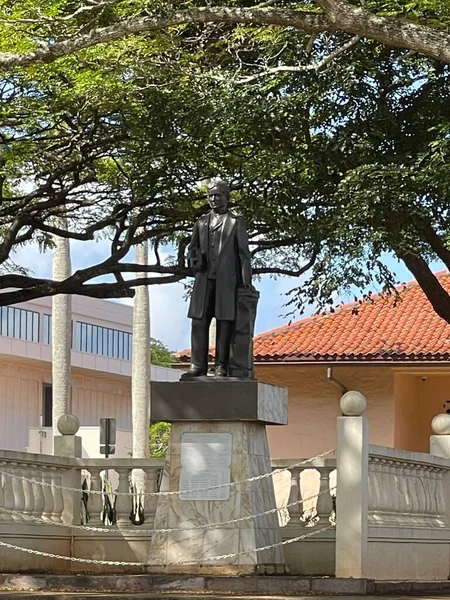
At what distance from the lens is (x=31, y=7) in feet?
57.3

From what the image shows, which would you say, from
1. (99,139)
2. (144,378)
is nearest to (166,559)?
(99,139)

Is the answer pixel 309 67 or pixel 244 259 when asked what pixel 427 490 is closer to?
pixel 244 259

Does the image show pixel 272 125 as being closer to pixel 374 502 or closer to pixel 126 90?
pixel 126 90

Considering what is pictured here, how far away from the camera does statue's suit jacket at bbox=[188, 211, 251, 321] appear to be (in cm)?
1468

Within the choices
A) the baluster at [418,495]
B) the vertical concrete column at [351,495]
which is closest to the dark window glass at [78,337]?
the baluster at [418,495]

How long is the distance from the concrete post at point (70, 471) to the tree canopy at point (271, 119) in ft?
15.2

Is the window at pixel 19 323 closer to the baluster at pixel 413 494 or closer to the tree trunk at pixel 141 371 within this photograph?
the tree trunk at pixel 141 371

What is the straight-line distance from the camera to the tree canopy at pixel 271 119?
701 inches

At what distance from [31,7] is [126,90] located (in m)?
2.20

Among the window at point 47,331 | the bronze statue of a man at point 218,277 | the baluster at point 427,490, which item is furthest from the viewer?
the window at point 47,331

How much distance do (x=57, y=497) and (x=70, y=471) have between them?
35 cm

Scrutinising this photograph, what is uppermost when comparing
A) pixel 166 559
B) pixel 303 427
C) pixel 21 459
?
pixel 303 427

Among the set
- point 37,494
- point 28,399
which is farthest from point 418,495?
point 28,399

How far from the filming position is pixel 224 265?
48.3 ft
